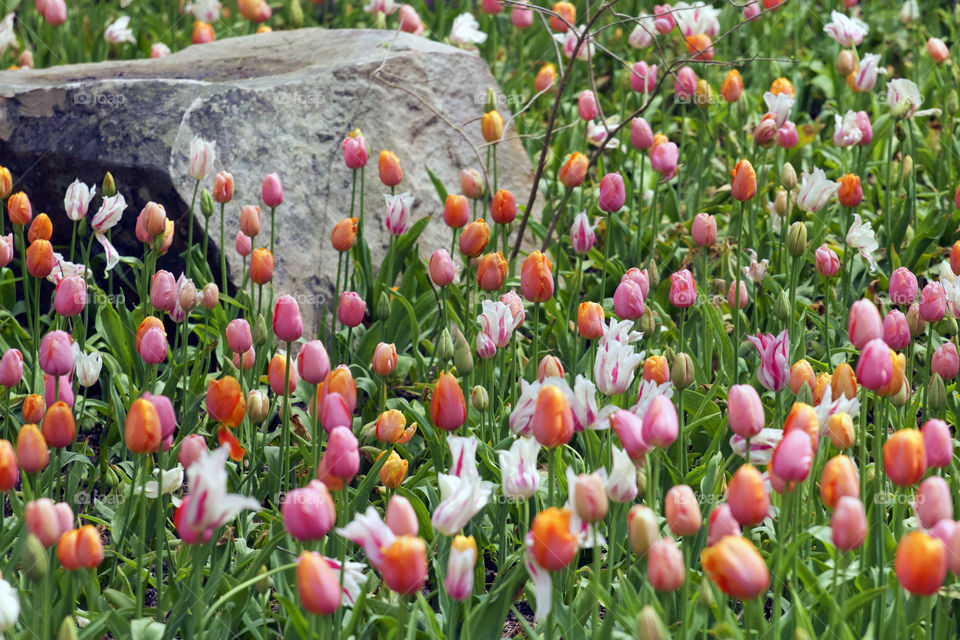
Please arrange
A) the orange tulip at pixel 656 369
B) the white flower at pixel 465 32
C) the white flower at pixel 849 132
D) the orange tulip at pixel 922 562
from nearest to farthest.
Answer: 1. the orange tulip at pixel 922 562
2. the orange tulip at pixel 656 369
3. the white flower at pixel 849 132
4. the white flower at pixel 465 32

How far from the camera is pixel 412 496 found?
7.16 feet

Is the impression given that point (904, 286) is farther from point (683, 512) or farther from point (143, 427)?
point (143, 427)

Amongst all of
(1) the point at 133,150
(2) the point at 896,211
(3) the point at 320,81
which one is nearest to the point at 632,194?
(2) the point at 896,211

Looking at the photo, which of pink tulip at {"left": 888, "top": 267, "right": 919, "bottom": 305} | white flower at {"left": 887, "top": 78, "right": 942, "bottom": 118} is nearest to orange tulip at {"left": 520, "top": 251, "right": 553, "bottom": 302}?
pink tulip at {"left": 888, "top": 267, "right": 919, "bottom": 305}

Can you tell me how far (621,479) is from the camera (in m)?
1.61

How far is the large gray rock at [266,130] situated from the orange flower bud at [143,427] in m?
1.62

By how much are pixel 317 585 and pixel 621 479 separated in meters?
0.51

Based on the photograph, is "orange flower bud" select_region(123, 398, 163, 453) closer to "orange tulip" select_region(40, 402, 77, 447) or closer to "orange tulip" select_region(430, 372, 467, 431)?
"orange tulip" select_region(40, 402, 77, 447)

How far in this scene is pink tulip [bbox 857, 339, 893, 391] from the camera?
5.56ft

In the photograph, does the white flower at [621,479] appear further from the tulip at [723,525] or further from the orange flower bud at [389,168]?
the orange flower bud at [389,168]

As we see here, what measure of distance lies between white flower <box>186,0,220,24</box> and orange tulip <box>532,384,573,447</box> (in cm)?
402

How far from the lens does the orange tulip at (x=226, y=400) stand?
203 cm

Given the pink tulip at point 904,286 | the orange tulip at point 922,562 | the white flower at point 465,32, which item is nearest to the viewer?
the orange tulip at point 922,562

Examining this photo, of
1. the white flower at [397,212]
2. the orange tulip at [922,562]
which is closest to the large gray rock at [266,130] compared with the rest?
the white flower at [397,212]
